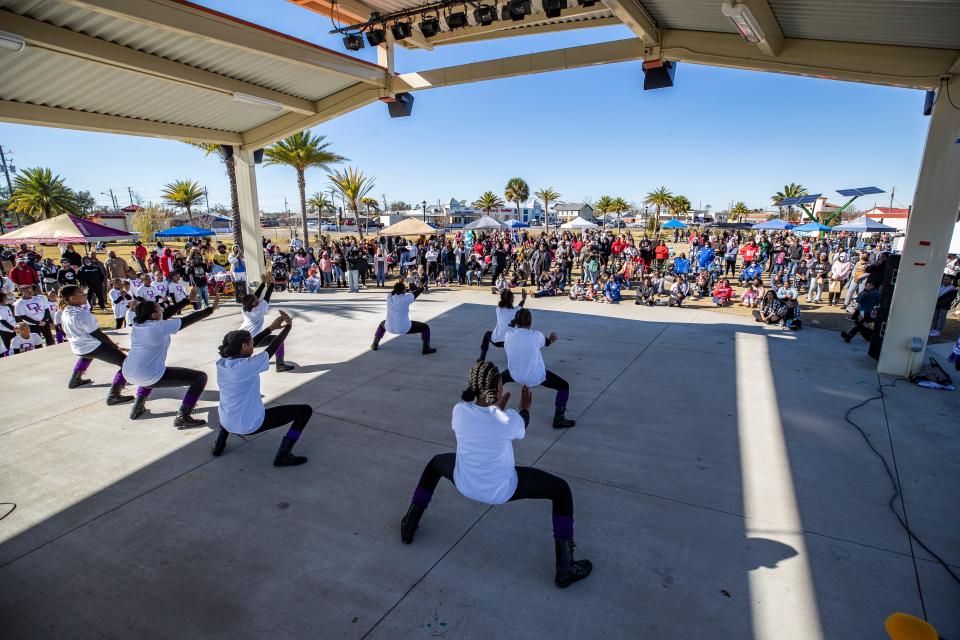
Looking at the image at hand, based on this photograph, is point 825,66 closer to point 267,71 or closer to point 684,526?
point 684,526

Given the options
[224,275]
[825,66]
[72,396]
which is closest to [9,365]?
[72,396]

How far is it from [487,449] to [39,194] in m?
48.7

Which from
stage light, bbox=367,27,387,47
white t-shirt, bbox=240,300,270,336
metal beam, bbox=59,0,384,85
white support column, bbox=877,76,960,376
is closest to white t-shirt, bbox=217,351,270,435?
white t-shirt, bbox=240,300,270,336

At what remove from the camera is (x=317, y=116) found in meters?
10.5

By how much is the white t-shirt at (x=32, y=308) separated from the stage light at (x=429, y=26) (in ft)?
27.9

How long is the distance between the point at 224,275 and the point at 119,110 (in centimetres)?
658

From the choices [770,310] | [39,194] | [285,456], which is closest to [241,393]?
[285,456]

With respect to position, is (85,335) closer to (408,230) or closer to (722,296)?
(722,296)

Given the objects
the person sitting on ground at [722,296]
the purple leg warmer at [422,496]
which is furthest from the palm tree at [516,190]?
the purple leg warmer at [422,496]

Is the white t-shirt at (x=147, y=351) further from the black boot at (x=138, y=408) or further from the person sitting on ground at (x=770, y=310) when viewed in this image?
the person sitting on ground at (x=770, y=310)

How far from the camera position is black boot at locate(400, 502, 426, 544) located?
3.34 metres

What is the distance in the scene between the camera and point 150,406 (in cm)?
593

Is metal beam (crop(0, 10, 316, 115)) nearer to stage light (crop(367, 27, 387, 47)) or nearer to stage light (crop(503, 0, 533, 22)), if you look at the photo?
stage light (crop(367, 27, 387, 47))

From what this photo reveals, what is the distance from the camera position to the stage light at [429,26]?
25.0 ft
